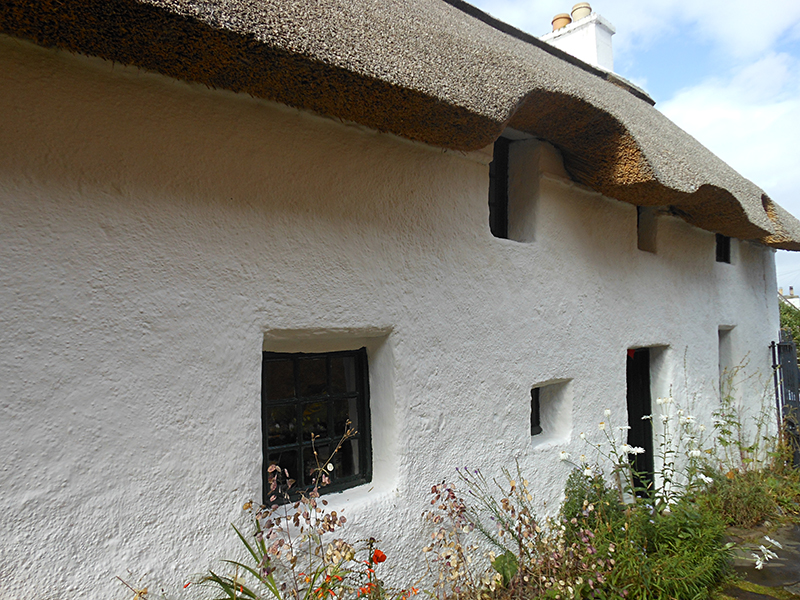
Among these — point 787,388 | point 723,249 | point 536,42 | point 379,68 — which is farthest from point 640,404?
point 379,68

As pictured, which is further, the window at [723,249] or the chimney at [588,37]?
the chimney at [588,37]

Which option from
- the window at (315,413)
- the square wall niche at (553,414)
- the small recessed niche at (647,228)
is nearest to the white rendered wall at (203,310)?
the window at (315,413)

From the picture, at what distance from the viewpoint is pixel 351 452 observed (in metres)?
2.84

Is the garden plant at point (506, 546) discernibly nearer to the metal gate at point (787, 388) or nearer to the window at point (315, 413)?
the window at point (315, 413)

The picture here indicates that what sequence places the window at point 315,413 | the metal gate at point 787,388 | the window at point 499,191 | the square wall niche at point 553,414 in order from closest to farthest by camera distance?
1. the window at point 315,413
2. the square wall niche at point 553,414
3. the window at point 499,191
4. the metal gate at point 787,388

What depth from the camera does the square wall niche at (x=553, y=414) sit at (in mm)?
3707

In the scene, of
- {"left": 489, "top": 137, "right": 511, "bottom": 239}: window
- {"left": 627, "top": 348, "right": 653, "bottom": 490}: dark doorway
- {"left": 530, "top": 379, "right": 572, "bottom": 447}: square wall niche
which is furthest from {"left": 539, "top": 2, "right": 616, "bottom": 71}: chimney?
{"left": 530, "top": 379, "right": 572, "bottom": 447}: square wall niche

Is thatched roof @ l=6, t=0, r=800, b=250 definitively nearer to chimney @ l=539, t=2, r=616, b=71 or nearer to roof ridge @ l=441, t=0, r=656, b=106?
roof ridge @ l=441, t=0, r=656, b=106

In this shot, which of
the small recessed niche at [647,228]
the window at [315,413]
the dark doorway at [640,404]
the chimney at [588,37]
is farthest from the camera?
the chimney at [588,37]

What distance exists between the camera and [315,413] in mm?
2693

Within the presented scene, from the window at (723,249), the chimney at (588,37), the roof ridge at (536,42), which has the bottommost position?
the window at (723,249)

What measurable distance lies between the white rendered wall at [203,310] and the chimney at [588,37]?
A: 4320 millimetres

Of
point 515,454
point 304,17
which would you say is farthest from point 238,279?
point 515,454

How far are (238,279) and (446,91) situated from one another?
1.28 metres
